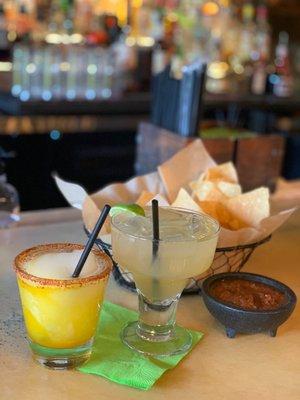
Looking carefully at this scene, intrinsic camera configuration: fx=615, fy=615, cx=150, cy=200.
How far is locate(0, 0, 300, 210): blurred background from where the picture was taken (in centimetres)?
328

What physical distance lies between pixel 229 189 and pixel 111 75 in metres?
2.82

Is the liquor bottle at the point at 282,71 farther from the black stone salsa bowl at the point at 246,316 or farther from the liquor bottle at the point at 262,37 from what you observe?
the black stone salsa bowl at the point at 246,316

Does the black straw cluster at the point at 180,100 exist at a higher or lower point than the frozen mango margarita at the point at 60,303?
higher

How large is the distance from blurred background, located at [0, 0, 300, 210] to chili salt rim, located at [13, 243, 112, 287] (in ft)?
5.13

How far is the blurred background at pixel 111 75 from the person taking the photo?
129 inches

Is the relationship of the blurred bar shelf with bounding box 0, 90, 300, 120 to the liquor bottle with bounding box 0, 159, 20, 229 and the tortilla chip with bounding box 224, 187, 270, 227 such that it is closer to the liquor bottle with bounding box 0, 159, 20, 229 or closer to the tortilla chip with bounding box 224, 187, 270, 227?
the liquor bottle with bounding box 0, 159, 20, 229

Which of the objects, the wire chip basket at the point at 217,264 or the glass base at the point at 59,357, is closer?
the glass base at the point at 59,357

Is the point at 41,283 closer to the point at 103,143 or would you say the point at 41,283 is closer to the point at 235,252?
the point at 235,252

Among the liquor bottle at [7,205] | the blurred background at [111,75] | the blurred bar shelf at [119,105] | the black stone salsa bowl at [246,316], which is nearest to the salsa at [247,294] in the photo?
the black stone salsa bowl at [246,316]

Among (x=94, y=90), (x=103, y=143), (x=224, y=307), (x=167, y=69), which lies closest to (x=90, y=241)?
(x=224, y=307)

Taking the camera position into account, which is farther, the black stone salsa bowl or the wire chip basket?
the wire chip basket

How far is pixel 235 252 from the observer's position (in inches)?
42.3

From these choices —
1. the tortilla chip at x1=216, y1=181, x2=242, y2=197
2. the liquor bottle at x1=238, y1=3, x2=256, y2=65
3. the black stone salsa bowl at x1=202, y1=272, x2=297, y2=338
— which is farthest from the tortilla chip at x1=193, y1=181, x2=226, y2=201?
the liquor bottle at x1=238, y1=3, x2=256, y2=65

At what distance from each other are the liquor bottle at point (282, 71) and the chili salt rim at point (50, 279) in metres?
3.81
